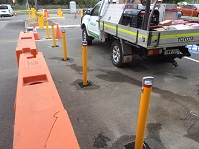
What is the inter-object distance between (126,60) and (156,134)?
3.09m

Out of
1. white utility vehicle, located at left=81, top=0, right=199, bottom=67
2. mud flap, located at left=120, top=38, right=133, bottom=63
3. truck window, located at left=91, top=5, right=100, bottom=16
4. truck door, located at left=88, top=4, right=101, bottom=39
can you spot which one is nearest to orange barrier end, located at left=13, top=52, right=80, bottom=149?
white utility vehicle, located at left=81, top=0, right=199, bottom=67

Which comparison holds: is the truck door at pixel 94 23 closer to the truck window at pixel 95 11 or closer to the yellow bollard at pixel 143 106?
the truck window at pixel 95 11

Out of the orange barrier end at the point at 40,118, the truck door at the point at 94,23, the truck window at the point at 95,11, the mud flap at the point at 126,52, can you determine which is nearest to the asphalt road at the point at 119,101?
the mud flap at the point at 126,52

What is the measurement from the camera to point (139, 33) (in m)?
4.84

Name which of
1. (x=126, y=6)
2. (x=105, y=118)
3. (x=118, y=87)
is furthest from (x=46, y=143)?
(x=126, y=6)

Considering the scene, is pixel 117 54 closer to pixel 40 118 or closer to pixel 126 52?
pixel 126 52

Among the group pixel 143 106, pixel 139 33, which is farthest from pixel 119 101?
pixel 143 106

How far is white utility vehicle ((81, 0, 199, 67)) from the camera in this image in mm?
4789

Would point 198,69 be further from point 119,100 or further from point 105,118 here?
point 105,118

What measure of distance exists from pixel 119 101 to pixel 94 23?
441 centimetres

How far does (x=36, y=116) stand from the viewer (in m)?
2.21

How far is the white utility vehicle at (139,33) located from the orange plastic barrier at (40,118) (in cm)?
280

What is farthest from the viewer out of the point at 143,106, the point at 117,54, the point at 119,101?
the point at 117,54

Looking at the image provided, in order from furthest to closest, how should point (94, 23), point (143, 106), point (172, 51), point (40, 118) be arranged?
point (94, 23)
point (172, 51)
point (143, 106)
point (40, 118)
